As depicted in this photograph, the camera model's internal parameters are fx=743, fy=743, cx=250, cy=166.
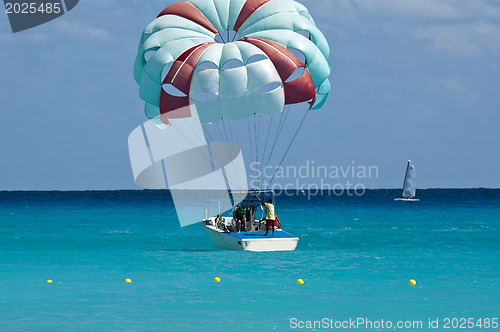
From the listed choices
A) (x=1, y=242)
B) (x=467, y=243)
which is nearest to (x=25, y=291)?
(x=1, y=242)

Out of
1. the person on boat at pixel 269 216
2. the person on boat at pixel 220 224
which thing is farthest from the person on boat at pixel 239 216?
the person on boat at pixel 269 216

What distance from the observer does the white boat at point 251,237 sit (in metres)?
22.3

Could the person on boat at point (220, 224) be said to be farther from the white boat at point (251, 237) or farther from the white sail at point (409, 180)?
the white sail at point (409, 180)

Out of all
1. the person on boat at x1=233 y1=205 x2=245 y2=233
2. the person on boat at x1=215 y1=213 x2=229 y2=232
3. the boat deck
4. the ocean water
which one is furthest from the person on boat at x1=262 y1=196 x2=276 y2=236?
the person on boat at x1=215 y1=213 x2=229 y2=232

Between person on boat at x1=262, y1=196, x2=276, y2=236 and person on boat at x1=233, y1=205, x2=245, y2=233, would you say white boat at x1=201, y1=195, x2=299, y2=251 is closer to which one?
person on boat at x1=233, y1=205, x2=245, y2=233

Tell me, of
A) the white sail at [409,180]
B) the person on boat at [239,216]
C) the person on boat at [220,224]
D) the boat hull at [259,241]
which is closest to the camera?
the boat hull at [259,241]

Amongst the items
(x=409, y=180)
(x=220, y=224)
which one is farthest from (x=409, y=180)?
(x=220, y=224)

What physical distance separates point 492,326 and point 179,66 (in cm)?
1185

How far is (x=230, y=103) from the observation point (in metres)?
22.2

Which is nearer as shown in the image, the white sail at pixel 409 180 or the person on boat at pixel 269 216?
the person on boat at pixel 269 216

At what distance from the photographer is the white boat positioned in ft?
73.3

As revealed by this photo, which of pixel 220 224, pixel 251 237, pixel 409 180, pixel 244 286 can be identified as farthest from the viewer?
pixel 409 180

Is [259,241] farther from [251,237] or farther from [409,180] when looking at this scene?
[409,180]

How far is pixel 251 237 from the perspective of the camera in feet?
74.0
